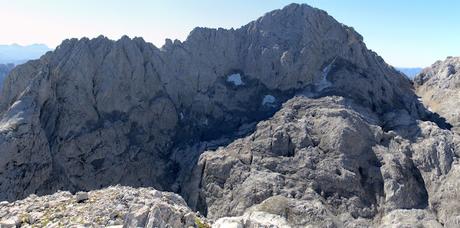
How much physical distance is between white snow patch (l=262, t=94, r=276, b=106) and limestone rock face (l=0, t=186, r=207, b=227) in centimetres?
9387

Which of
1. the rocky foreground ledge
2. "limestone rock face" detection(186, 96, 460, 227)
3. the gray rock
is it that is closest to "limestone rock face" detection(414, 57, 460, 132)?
"limestone rock face" detection(186, 96, 460, 227)

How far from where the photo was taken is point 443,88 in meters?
142

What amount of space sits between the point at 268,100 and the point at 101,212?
4030 inches

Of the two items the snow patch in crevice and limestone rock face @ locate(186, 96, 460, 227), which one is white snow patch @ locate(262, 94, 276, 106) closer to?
limestone rock face @ locate(186, 96, 460, 227)

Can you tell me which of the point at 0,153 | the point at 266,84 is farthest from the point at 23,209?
the point at 266,84

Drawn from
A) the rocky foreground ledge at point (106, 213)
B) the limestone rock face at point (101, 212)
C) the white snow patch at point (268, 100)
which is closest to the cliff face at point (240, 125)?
the white snow patch at point (268, 100)

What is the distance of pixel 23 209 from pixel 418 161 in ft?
302

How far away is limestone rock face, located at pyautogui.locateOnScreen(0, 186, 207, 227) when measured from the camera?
103ft

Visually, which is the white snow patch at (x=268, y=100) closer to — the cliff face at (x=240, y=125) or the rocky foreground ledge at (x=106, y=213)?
the cliff face at (x=240, y=125)

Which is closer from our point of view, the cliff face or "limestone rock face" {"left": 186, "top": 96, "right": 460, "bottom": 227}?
"limestone rock face" {"left": 186, "top": 96, "right": 460, "bottom": 227}

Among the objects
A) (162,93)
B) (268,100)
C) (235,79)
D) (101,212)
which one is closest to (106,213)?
(101,212)

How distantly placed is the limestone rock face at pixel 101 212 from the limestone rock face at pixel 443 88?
352 ft

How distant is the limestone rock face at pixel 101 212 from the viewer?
31375 millimetres

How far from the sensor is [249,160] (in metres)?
108
